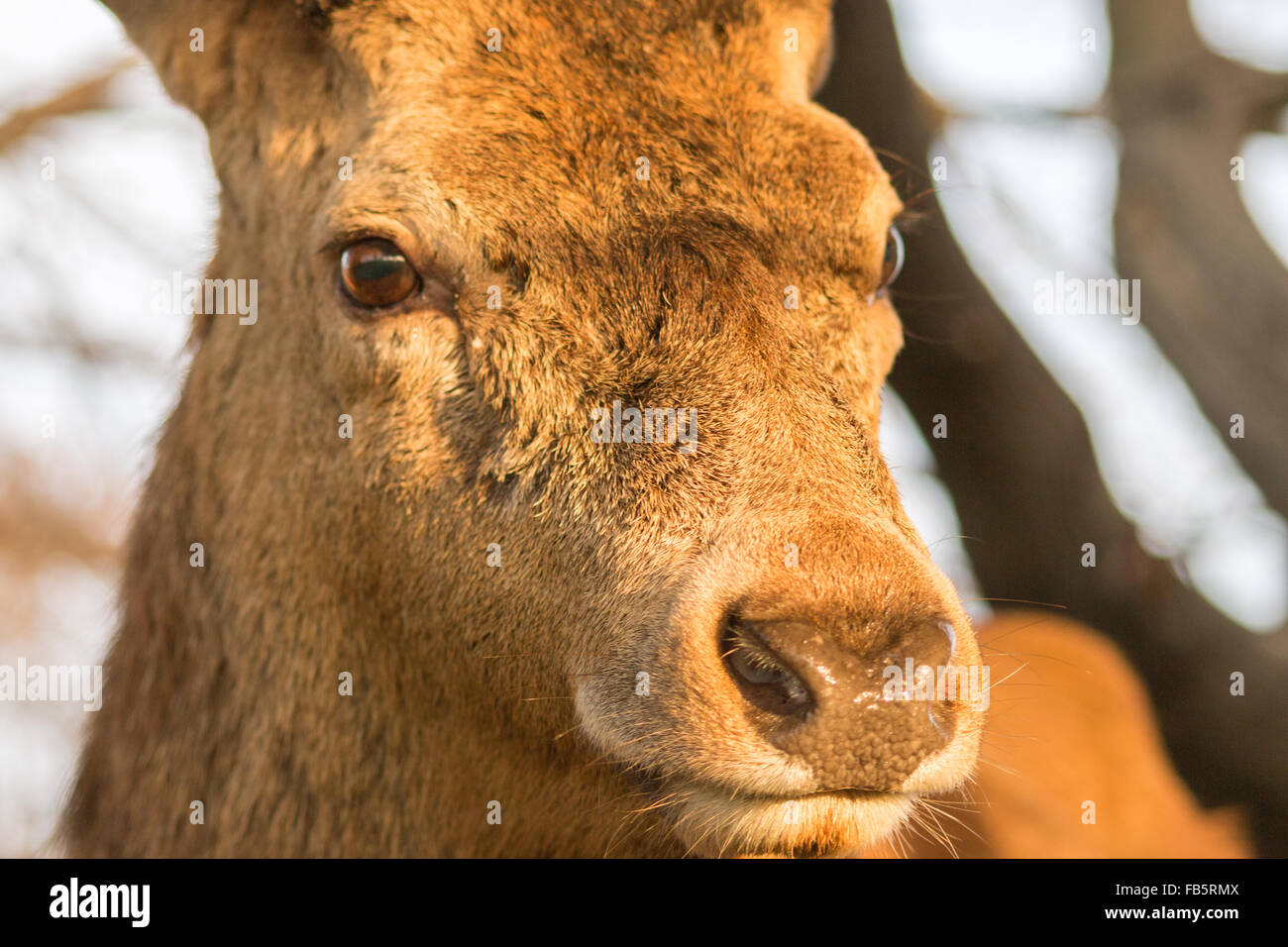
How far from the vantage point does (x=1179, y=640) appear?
272 inches

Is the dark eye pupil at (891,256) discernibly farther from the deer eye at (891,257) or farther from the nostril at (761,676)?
the nostril at (761,676)

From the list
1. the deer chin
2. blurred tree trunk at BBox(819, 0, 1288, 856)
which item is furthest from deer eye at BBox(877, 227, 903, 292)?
blurred tree trunk at BBox(819, 0, 1288, 856)

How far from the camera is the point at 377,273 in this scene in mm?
3227

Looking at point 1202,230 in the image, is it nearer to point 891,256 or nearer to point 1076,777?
point 1076,777

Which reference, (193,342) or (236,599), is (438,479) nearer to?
(236,599)

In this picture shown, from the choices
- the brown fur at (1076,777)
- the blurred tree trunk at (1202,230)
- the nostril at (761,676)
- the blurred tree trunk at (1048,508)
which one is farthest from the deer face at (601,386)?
the blurred tree trunk at (1202,230)

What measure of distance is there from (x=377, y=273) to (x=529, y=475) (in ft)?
2.36

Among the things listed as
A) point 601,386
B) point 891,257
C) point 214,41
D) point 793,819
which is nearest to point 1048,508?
point 891,257

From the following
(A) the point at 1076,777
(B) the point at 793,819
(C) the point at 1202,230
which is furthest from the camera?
(C) the point at 1202,230

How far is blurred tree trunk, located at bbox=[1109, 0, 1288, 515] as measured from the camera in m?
6.74

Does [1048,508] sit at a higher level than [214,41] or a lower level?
lower

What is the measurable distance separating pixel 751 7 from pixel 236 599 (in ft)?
8.11

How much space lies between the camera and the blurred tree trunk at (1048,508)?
6.60 metres
